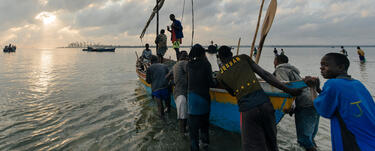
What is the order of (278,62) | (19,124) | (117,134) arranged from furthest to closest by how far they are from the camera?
(19,124), (117,134), (278,62)

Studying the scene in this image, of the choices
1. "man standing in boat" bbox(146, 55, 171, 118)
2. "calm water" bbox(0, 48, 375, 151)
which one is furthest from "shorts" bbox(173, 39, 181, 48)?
"man standing in boat" bbox(146, 55, 171, 118)

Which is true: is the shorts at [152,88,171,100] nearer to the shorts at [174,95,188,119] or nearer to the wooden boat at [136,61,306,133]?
the shorts at [174,95,188,119]

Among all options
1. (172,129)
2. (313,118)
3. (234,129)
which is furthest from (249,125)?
(172,129)

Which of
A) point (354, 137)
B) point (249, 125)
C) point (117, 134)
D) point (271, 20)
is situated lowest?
point (117, 134)

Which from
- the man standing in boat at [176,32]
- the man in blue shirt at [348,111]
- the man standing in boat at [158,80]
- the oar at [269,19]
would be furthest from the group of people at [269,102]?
the man standing in boat at [176,32]

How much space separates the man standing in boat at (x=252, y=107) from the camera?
2473mm

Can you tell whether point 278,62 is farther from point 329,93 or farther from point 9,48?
point 9,48

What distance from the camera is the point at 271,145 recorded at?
258 cm

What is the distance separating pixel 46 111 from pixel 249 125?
7.62 m

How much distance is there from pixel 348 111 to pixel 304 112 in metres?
1.96

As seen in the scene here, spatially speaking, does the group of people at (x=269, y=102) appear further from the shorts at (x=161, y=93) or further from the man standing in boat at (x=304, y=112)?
the shorts at (x=161, y=93)

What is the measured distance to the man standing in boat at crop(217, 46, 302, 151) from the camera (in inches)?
97.3

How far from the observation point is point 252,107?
248 cm

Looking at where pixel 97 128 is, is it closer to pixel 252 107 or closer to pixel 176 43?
pixel 252 107
